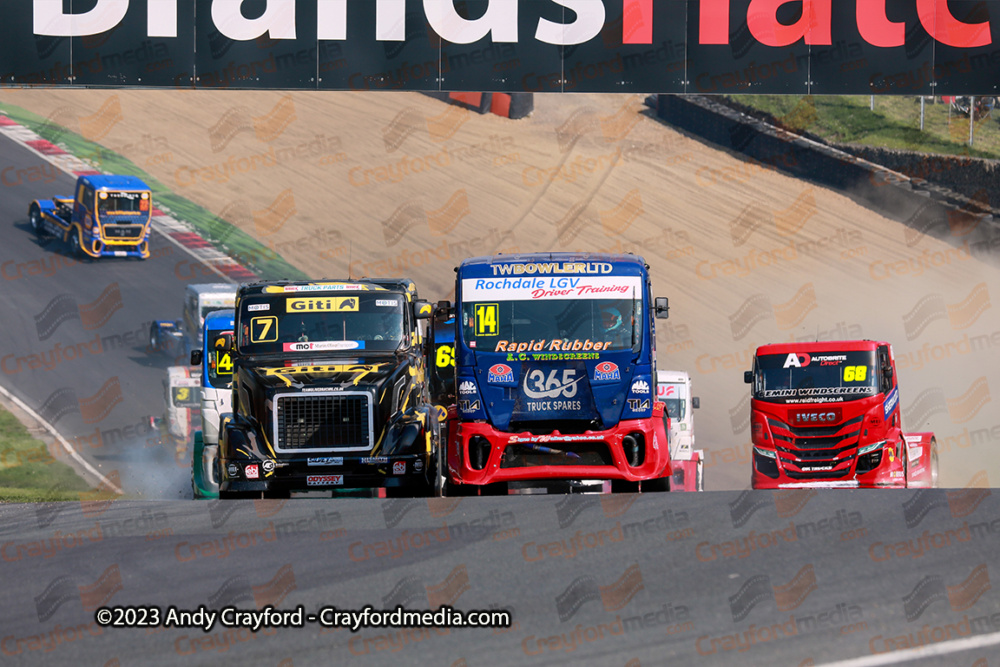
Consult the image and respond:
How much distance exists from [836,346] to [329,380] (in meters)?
9.16

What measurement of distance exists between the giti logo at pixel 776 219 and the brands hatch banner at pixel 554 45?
2058cm

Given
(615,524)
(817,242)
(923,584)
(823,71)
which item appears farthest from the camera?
(817,242)

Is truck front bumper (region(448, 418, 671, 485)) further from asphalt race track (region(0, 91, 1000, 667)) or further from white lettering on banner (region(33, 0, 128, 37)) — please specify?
white lettering on banner (region(33, 0, 128, 37))

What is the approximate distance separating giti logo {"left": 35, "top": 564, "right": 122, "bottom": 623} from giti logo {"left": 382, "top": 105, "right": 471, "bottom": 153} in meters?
36.3

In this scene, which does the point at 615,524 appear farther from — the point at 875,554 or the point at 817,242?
the point at 817,242

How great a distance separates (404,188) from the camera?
4450 centimetres

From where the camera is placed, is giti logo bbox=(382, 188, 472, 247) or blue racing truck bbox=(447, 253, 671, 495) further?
giti logo bbox=(382, 188, 472, 247)

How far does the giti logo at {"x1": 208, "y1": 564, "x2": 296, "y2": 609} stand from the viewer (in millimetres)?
10609

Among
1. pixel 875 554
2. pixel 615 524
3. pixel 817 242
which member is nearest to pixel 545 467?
pixel 615 524

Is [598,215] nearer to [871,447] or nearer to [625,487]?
[871,447]

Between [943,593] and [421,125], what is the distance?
40108 mm

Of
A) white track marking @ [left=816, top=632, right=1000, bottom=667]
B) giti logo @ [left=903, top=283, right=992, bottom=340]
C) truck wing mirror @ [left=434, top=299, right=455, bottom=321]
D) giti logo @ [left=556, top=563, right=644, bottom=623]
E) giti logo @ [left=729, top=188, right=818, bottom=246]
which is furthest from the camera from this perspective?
giti logo @ [left=729, top=188, right=818, bottom=246]

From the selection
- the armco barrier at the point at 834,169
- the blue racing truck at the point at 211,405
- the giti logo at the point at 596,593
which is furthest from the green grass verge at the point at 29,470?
the armco barrier at the point at 834,169

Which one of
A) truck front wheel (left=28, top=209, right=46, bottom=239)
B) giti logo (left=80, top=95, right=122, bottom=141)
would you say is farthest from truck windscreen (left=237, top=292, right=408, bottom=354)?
giti logo (left=80, top=95, right=122, bottom=141)
